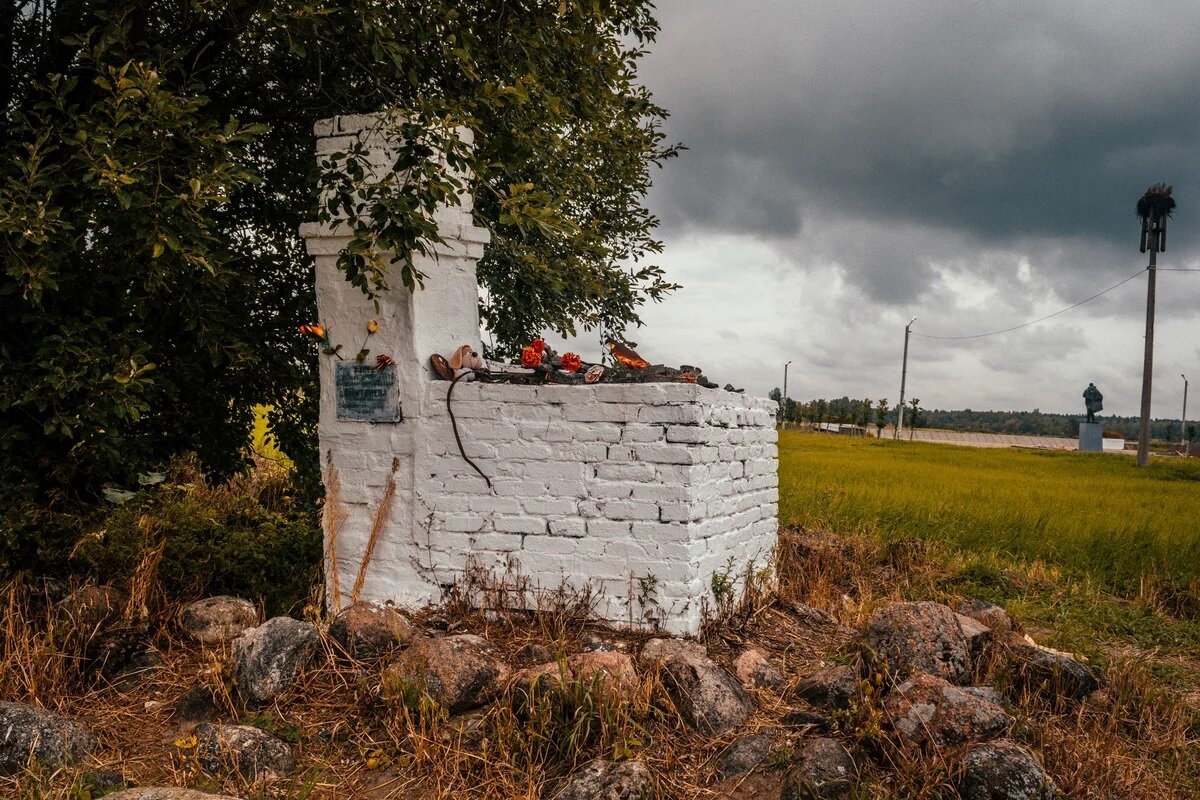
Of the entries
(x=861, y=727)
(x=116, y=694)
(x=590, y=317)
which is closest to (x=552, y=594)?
(x=861, y=727)

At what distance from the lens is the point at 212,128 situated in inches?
206

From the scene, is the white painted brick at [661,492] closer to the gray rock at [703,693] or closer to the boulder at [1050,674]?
the gray rock at [703,693]

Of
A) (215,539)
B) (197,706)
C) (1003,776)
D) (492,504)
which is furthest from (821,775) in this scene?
(215,539)

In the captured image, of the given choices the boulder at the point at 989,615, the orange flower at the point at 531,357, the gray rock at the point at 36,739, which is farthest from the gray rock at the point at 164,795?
the boulder at the point at 989,615

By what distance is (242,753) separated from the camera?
4.05 m

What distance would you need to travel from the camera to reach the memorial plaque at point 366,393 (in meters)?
5.53

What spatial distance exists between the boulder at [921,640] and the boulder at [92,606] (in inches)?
188

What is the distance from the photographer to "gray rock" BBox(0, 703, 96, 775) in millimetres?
3920

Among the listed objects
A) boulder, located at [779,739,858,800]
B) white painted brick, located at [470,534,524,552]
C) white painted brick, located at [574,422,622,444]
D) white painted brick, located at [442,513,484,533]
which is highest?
white painted brick, located at [574,422,622,444]

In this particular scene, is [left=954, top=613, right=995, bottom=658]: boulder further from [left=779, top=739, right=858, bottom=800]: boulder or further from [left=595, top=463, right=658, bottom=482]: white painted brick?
[left=595, top=463, right=658, bottom=482]: white painted brick

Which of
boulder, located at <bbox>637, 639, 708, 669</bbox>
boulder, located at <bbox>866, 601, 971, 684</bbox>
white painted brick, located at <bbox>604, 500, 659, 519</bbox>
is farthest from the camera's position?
white painted brick, located at <bbox>604, 500, 659, 519</bbox>

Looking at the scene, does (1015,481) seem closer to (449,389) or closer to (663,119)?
(663,119)

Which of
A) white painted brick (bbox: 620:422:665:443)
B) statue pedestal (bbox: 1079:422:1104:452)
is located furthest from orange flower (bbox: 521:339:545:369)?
statue pedestal (bbox: 1079:422:1104:452)

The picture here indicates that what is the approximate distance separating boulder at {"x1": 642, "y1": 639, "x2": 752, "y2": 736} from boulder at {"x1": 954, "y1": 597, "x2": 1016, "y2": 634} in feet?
6.82
